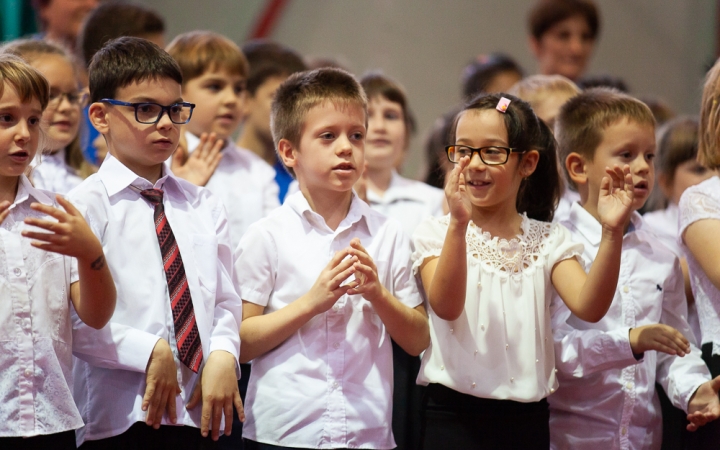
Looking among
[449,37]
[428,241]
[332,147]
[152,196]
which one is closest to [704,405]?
[428,241]

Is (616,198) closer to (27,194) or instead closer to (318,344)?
(318,344)

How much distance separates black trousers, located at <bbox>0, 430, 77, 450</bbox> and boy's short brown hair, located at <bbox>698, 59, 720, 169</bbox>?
6.61ft

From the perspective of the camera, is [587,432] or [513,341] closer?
[513,341]

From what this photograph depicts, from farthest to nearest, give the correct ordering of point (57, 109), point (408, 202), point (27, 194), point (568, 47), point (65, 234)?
point (568, 47) → point (408, 202) → point (57, 109) → point (27, 194) → point (65, 234)

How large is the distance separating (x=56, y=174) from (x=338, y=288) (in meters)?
1.38

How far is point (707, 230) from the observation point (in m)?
2.36

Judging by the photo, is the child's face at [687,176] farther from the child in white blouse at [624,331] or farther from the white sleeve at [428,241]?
the white sleeve at [428,241]

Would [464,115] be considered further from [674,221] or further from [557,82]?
[674,221]

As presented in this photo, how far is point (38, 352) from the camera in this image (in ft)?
6.22

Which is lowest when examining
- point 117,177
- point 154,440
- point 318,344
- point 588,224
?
point 154,440

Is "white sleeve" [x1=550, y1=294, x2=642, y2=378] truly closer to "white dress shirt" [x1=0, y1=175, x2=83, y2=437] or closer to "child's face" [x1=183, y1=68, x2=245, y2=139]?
"white dress shirt" [x1=0, y1=175, x2=83, y2=437]

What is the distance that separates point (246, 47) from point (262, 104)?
0.42m

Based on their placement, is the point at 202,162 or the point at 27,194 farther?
the point at 202,162

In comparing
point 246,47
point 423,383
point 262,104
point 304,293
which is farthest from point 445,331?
point 246,47
